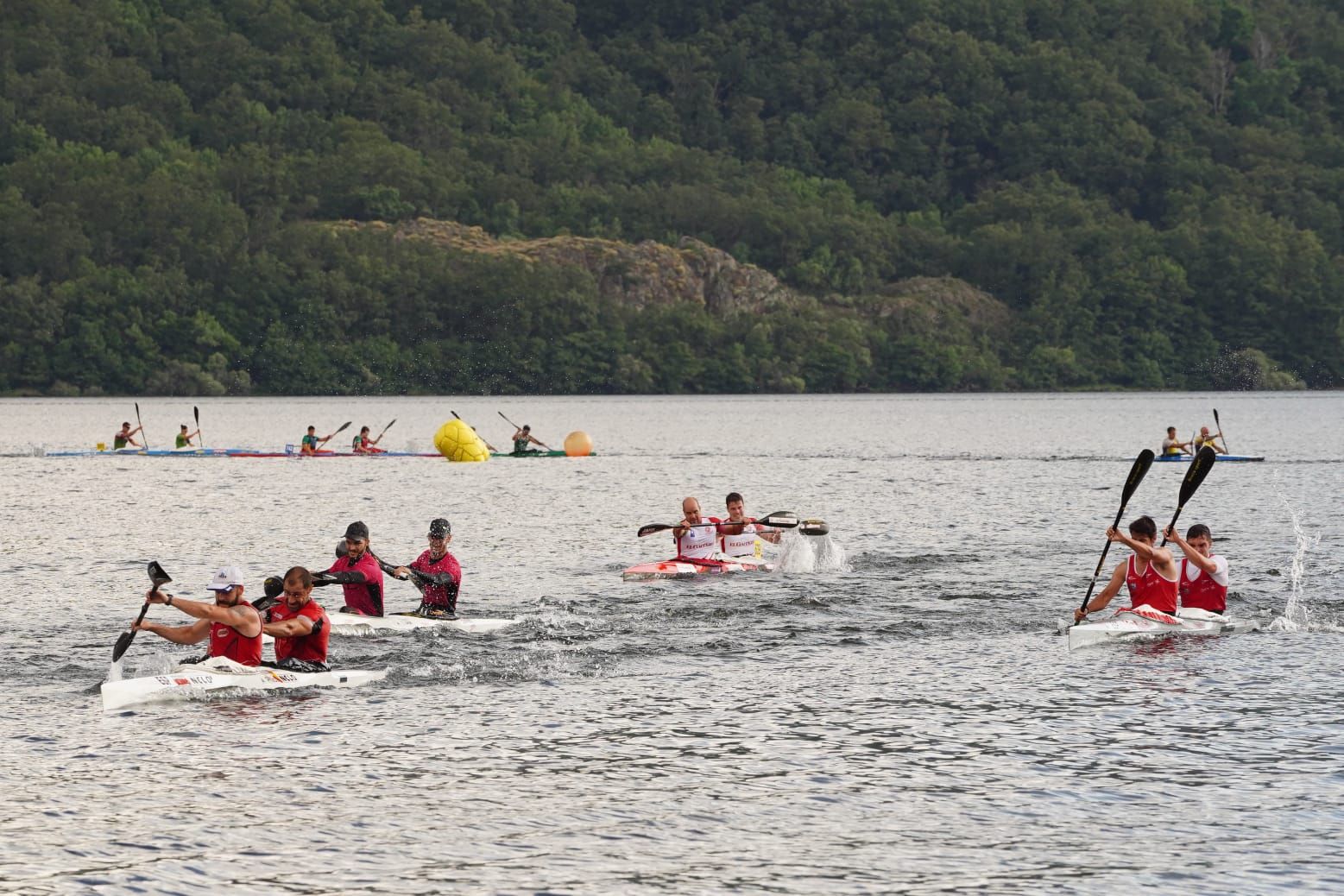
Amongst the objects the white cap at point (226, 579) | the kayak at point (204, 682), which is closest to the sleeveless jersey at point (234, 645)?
the kayak at point (204, 682)

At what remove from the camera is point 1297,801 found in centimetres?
1845

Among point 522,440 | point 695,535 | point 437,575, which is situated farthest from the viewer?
point 522,440

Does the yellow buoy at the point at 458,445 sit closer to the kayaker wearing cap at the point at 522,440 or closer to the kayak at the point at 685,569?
the kayaker wearing cap at the point at 522,440

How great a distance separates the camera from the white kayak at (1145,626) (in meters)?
27.4

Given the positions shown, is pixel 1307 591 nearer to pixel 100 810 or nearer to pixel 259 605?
pixel 259 605

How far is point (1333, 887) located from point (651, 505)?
42702 mm

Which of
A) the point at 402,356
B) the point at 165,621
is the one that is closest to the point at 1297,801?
the point at 165,621

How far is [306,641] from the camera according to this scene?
24375 millimetres

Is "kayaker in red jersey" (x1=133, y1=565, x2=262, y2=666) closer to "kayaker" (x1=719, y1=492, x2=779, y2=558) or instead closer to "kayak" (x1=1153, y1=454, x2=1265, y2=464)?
"kayaker" (x1=719, y1=492, x2=779, y2=558)

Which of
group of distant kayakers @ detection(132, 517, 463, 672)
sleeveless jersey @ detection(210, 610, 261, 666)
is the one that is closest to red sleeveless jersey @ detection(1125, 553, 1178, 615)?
group of distant kayakers @ detection(132, 517, 463, 672)

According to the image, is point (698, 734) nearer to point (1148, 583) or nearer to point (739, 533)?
point (1148, 583)

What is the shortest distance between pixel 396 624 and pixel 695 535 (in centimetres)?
882

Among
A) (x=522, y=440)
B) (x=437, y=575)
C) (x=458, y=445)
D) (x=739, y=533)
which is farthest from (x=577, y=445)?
(x=437, y=575)

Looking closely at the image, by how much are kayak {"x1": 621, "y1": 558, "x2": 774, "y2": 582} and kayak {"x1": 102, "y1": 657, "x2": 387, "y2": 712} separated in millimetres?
12588
